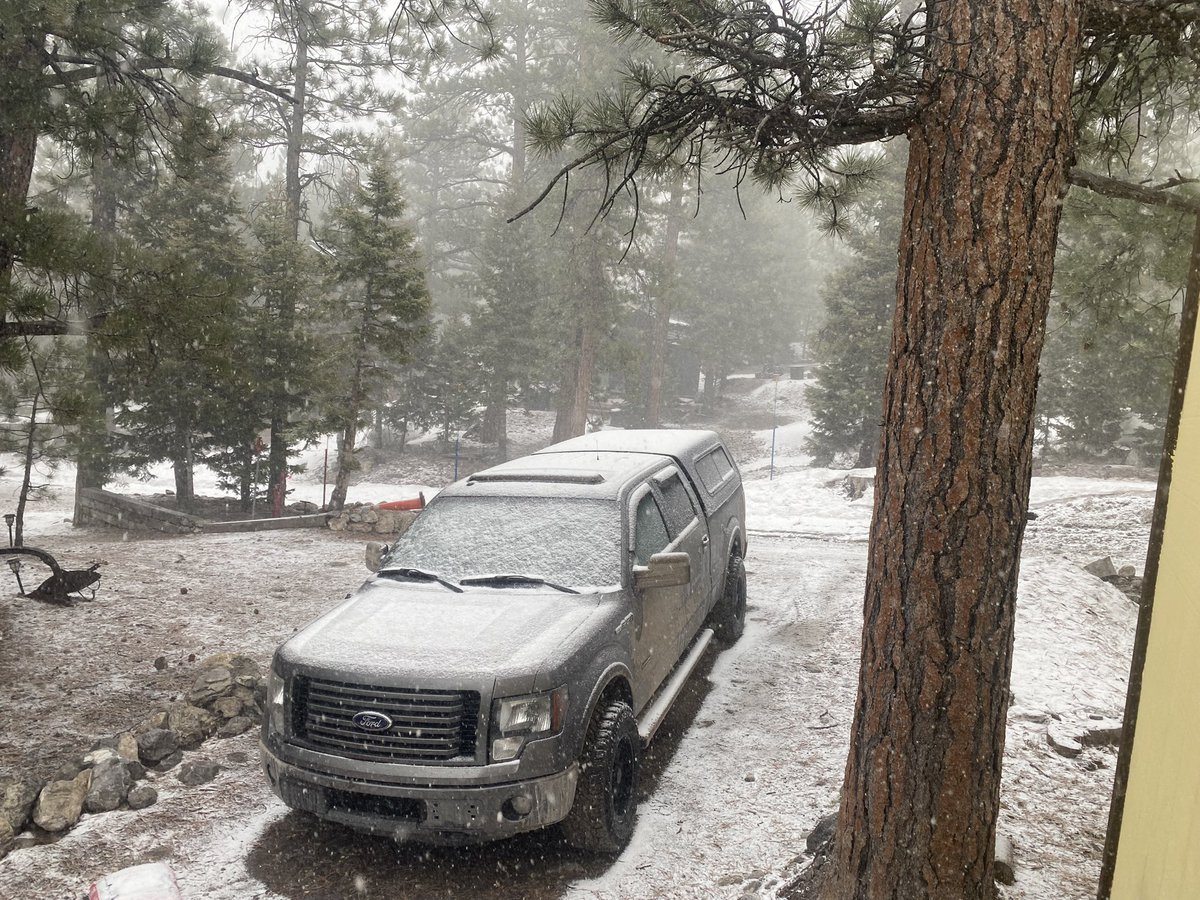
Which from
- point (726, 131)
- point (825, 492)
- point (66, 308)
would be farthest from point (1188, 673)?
point (825, 492)

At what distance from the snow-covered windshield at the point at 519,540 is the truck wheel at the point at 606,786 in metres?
0.93

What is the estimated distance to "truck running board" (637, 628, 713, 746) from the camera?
5.34 metres

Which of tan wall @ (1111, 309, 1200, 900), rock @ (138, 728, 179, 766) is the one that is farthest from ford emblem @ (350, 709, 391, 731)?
tan wall @ (1111, 309, 1200, 900)

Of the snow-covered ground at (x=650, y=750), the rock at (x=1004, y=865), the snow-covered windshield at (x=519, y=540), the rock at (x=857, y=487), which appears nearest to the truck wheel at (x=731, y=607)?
the snow-covered ground at (x=650, y=750)

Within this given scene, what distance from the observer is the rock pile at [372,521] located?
14927 mm

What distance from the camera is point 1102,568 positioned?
1084cm

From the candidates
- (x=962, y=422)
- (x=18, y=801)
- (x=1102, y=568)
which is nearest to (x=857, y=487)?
(x=1102, y=568)

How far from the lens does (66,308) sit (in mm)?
7035

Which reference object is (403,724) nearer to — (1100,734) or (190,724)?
(190,724)

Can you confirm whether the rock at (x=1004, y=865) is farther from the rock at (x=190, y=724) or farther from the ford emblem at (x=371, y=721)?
the rock at (x=190, y=724)

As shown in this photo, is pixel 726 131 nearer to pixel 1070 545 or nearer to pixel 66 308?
pixel 66 308

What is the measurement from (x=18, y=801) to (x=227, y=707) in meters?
1.61

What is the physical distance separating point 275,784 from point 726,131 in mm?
4036

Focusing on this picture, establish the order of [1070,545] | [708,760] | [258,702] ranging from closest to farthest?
1. [708,760]
2. [258,702]
3. [1070,545]
